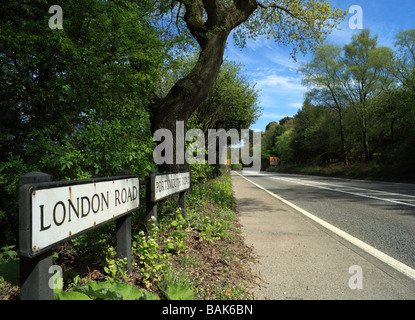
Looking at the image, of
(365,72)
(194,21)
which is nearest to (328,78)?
(365,72)

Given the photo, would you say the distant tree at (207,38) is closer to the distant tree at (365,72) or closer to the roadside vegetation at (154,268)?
the roadside vegetation at (154,268)

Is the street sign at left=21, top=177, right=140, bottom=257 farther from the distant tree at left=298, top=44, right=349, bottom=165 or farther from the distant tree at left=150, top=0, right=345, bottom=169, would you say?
the distant tree at left=298, top=44, right=349, bottom=165

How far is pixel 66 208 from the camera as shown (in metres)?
1.62

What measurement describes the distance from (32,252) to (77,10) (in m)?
4.31

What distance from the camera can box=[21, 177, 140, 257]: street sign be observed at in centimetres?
135

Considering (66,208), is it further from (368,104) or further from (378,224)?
(368,104)

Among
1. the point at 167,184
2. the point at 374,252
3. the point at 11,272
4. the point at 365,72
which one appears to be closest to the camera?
the point at 11,272

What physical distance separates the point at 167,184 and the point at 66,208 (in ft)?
7.76

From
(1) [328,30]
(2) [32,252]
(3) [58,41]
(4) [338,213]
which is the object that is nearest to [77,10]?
(3) [58,41]

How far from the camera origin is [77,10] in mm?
4180

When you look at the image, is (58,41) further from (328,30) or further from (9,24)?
(328,30)

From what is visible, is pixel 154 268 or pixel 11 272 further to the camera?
pixel 154 268

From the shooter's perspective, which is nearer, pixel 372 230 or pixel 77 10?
pixel 77 10

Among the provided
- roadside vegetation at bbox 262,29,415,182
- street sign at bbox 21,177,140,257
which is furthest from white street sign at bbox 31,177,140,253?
roadside vegetation at bbox 262,29,415,182
